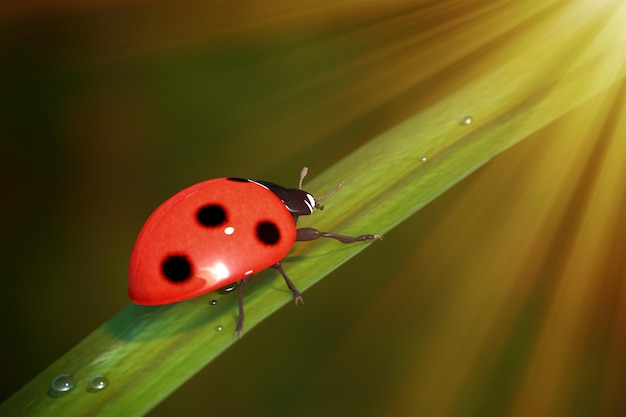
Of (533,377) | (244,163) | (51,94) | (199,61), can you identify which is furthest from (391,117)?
(51,94)

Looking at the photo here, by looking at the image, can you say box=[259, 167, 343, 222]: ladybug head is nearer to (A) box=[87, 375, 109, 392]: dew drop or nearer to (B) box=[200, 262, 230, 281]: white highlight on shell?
(B) box=[200, 262, 230, 281]: white highlight on shell

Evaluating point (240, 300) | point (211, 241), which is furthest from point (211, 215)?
point (240, 300)

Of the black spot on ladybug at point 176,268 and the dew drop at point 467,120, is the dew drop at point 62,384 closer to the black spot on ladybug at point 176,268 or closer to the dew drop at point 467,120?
the black spot on ladybug at point 176,268

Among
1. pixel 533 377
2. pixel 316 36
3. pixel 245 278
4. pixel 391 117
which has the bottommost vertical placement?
pixel 533 377

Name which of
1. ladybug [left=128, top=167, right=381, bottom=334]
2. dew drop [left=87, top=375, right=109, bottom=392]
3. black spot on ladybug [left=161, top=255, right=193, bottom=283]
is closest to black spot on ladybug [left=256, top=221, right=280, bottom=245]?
ladybug [left=128, top=167, right=381, bottom=334]

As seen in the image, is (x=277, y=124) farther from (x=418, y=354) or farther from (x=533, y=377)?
(x=533, y=377)

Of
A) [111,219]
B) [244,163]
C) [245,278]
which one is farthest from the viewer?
[244,163]
